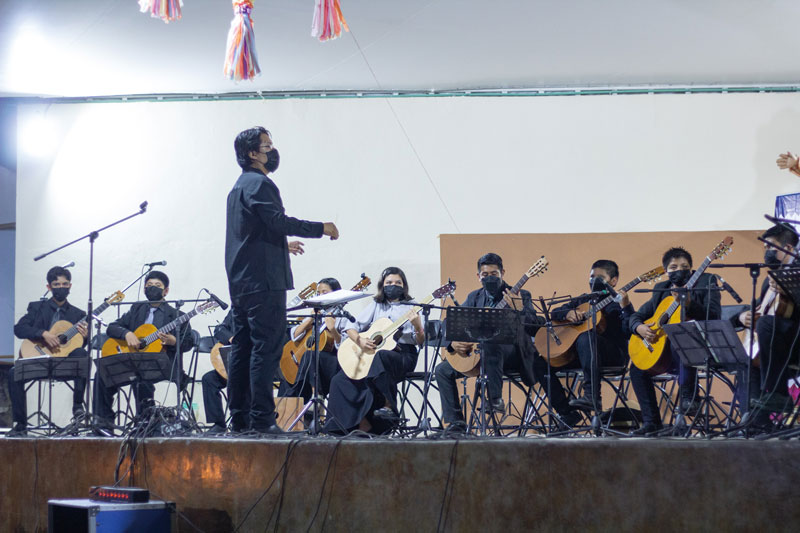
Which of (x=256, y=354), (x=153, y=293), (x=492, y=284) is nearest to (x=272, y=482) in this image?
(x=256, y=354)

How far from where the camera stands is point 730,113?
289 inches

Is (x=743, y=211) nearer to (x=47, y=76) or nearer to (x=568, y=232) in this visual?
(x=568, y=232)

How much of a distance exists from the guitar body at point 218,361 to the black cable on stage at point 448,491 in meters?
2.90

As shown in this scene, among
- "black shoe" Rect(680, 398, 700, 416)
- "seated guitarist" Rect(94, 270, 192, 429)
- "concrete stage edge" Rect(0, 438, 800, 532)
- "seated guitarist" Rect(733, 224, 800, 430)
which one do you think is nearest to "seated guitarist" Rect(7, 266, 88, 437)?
"seated guitarist" Rect(94, 270, 192, 429)

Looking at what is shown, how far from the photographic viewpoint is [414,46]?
269 inches

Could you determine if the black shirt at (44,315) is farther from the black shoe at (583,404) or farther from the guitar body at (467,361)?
the black shoe at (583,404)

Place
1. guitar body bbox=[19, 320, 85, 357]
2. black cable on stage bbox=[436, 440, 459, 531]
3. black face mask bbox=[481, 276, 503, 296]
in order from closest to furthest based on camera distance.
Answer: black cable on stage bbox=[436, 440, 459, 531] < black face mask bbox=[481, 276, 503, 296] < guitar body bbox=[19, 320, 85, 357]

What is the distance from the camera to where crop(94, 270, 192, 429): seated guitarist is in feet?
19.6

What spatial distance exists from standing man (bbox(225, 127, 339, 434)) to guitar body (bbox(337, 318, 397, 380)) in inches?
49.0

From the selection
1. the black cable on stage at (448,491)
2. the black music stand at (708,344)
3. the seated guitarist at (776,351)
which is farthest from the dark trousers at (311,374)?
the seated guitarist at (776,351)

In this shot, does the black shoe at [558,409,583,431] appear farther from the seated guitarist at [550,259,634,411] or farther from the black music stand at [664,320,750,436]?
the black music stand at [664,320,750,436]

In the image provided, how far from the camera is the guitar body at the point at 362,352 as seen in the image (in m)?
5.38

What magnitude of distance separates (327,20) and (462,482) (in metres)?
2.67

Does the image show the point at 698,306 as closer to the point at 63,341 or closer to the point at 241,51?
the point at 241,51
